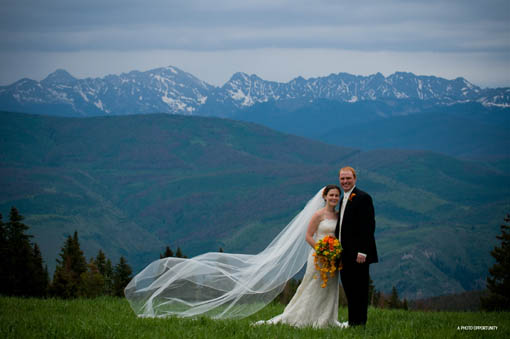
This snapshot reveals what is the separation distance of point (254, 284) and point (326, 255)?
2.10 m

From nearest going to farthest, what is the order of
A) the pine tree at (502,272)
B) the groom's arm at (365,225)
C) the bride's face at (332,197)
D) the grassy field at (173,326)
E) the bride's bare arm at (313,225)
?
1. the grassy field at (173,326)
2. the groom's arm at (365,225)
3. the bride's face at (332,197)
4. the bride's bare arm at (313,225)
5. the pine tree at (502,272)

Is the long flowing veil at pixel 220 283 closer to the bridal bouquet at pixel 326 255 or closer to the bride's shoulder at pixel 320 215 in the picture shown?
the bride's shoulder at pixel 320 215

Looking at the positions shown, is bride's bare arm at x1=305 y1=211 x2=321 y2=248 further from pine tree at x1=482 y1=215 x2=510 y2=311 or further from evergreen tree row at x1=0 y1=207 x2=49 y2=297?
evergreen tree row at x1=0 y1=207 x2=49 y2=297

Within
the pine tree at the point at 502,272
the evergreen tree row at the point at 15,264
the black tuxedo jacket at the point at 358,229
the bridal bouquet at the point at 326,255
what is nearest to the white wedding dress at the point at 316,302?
the bridal bouquet at the point at 326,255

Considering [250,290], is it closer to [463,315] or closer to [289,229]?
[289,229]

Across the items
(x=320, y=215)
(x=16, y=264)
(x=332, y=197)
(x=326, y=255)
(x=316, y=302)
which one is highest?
(x=332, y=197)

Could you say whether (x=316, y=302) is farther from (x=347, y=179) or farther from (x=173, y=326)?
(x=173, y=326)

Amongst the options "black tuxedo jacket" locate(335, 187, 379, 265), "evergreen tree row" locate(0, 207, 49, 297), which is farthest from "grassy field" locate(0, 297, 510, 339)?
"evergreen tree row" locate(0, 207, 49, 297)

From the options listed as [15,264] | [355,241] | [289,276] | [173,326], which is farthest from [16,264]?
[355,241]

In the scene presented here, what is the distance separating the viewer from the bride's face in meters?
12.6

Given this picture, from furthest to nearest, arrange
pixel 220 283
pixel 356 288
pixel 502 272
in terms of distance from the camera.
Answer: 1. pixel 502 272
2. pixel 220 283
3. pixel 356 288

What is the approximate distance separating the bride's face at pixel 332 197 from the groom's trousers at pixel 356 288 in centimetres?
130

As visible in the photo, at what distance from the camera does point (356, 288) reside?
12398 millimetres

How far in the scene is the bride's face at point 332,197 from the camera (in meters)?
12.6
